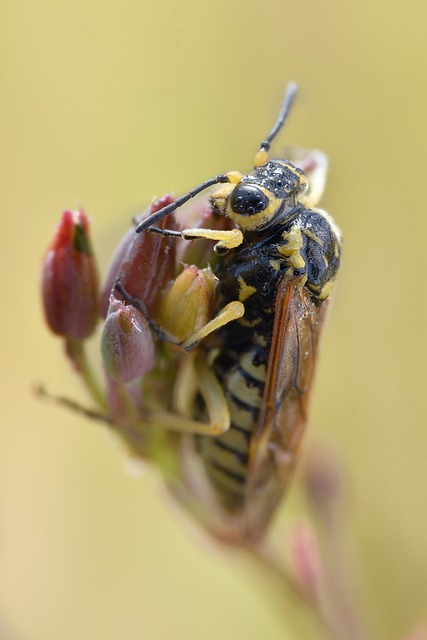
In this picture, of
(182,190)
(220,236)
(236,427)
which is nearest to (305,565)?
(236,427)

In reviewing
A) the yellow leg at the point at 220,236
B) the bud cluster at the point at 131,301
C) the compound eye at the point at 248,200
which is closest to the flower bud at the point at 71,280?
the bud cluster at the point at 131,301

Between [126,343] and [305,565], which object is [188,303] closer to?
[126,343]

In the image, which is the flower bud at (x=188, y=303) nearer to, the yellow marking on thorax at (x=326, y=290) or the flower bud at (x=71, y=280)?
the flower bud at (x=71, y=280)

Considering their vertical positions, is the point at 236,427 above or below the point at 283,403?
below

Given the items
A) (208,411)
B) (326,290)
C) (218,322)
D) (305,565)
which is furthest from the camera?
(305,565)

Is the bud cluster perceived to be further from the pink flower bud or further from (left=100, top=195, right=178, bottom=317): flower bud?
the pink flower bud

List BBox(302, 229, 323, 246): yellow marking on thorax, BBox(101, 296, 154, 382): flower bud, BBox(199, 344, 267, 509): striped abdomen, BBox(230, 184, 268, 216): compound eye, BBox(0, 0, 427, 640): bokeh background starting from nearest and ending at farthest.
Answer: BBox(101, 296, 154, 382): flower bud → BBox(230, 184, 268, 216): compound eye → BBox(302, 229, 323, 246): yellow marking on thorax → BBox(199, 344, 267, 509): striped abdomen → BBox(0, 0, 427, 640): bokeh background

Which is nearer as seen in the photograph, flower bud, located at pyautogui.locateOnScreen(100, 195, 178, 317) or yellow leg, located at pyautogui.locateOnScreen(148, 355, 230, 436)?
flower bud, located at pyautogui.locateOnScreen(100, 195, 178, 317)

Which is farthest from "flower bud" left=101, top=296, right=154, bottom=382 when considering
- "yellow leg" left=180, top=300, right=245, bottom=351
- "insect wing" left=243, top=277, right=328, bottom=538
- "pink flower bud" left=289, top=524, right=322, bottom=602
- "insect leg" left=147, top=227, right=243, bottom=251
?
"pink flower bud" left=289, top=524, right=322, bottom=602
